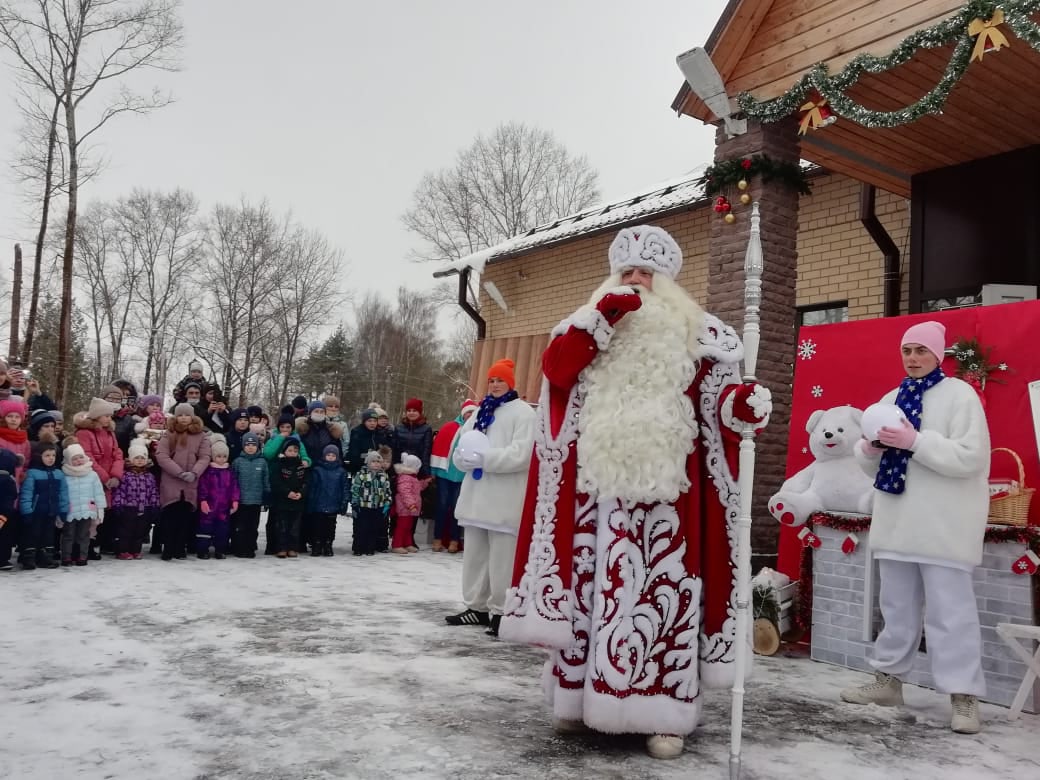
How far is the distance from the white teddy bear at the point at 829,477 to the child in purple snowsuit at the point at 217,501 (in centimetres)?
571

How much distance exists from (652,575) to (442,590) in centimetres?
Answer: 401

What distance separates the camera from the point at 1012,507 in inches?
163

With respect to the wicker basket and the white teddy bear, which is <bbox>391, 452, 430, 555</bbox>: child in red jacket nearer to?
the white teddy bear

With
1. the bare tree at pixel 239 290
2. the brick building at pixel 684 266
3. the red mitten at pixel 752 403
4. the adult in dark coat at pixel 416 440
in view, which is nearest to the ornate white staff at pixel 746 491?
the red mitten at pixel 752 403

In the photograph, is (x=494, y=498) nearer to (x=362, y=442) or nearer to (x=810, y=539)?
(x=810, y=539)

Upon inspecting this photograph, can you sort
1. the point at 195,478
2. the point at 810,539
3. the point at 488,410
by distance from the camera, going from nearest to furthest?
the point at 810,539 < the point at 488,410 < the point at 195,478

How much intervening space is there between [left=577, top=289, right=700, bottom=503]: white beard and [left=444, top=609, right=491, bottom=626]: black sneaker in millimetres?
2576

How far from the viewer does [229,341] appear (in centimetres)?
3192

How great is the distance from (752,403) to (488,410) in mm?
2858

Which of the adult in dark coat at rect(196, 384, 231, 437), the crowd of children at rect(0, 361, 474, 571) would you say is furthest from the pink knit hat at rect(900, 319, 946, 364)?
the adult in dark coat at rect(196, 384, 231, 437)

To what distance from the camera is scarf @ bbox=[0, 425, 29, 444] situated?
7.27 meters

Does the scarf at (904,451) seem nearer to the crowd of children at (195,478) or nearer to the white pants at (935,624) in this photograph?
the white pants at (935,624)

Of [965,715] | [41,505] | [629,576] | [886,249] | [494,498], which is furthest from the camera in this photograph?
Answer: [886,249]

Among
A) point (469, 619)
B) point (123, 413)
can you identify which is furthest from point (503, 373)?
point (123, 413)
